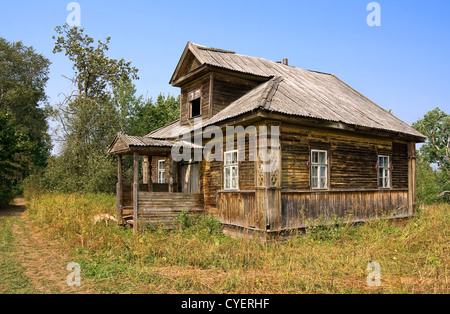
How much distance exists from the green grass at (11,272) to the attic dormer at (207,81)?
782cm

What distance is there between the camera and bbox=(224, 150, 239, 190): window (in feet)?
36.6

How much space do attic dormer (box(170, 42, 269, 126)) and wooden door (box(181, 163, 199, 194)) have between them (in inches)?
79.7

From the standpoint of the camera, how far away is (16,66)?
118ft

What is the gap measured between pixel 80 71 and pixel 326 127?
26.4 m

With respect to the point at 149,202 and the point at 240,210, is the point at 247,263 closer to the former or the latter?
the point at 240,210

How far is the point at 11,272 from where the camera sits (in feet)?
23.5

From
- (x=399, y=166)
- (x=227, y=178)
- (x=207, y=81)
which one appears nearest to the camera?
(x=227, y=178)

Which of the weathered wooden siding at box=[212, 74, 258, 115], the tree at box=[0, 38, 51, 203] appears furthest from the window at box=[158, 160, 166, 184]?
the tree at box=[0, 38, 51, 203]

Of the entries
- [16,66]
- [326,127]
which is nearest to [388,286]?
[326,127]

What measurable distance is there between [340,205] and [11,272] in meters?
9.43

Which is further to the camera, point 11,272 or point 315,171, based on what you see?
point 315,171

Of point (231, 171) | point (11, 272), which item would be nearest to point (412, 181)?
point (231, 171)

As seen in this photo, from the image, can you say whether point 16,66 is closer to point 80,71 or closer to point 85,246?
point 80,71

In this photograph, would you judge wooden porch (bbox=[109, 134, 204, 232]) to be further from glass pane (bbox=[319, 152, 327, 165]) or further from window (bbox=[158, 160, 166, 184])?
glass pane (bbox=[319, 152, 327, 165])
